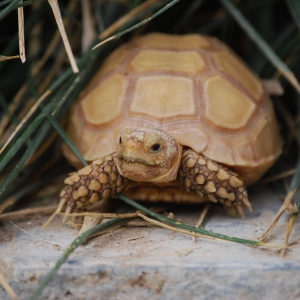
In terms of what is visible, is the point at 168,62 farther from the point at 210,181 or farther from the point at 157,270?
the point at 157,270

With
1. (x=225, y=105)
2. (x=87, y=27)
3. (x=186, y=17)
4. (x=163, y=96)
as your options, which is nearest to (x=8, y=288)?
(x=163, y=96)

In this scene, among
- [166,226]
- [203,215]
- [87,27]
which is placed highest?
[87,27]

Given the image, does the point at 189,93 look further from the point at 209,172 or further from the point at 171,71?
the point at 209,172

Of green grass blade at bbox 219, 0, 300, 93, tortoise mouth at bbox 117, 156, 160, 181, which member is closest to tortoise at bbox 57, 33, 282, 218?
tortoise mouth at bbox 117, 156, 160, 181

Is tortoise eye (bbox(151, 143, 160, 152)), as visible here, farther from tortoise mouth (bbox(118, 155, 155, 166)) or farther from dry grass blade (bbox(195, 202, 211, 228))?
dry grass blade (bbox(195, 202, 211, 228))

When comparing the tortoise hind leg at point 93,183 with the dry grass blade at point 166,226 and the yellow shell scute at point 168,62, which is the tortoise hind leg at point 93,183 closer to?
the dry grass blade at point 166,226
